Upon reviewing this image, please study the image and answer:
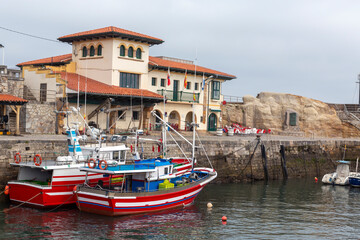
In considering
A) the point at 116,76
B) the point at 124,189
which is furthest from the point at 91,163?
the point at 116,76

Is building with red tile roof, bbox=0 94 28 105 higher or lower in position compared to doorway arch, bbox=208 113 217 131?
higher

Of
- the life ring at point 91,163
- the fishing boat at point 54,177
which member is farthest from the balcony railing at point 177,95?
the life ring at point 91,163

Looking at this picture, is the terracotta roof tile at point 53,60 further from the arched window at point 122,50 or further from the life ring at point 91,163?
the life ring at point 91,163

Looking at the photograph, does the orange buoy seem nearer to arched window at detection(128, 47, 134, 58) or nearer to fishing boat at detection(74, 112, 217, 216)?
fishing boat at detection(74, 112, 217, 216)

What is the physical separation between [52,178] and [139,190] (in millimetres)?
4539

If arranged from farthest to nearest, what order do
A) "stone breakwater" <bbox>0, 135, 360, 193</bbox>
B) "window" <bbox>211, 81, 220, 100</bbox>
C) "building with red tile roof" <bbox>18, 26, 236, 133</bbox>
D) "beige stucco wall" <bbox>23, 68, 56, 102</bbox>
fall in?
"window" <bbox>211, 81, 220, 100</bbox> < "building with red tile roof" <bbox>18, 26, 236, 133</bbox> < "beige stucco wall" <bbox>23, 68, 56, 102</bbox> < "stone breakwater" <bbox>0, 135, 360, 193</bbox>

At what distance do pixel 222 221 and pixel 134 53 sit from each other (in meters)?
23.4

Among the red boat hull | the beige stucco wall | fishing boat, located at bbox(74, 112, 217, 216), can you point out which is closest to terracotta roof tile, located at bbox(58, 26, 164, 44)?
the beige stucco wall

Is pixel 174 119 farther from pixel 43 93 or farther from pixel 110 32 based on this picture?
pixel 43 93

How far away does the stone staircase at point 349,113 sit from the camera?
6081cm

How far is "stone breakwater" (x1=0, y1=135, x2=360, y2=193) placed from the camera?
28.2 m

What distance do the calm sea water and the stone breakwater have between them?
4143 mm

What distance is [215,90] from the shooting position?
52.4m

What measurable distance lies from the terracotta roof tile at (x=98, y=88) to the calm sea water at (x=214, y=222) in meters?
13.4
